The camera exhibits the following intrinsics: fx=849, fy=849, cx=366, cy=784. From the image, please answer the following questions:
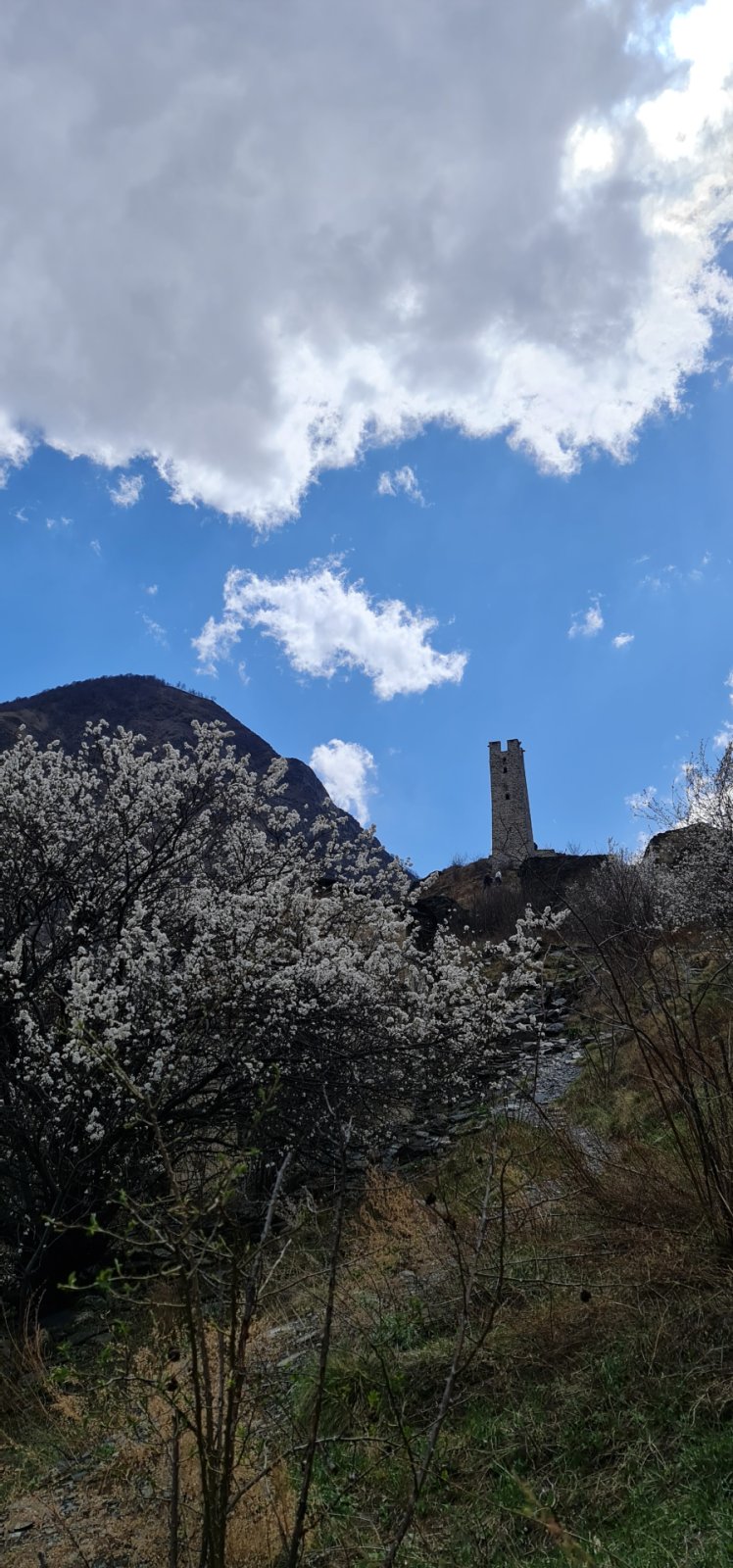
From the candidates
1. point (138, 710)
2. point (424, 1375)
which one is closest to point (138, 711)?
point (138, 710)

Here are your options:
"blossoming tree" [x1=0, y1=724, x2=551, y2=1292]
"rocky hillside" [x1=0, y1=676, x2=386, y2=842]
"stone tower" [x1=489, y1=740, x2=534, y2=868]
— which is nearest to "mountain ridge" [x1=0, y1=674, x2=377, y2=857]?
"rocky hillside" [x1=0, y1=676, x2=386, y2=842]

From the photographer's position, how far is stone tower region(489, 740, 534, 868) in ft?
147

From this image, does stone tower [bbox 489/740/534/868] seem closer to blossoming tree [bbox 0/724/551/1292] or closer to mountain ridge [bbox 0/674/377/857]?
blossoming tree [bbox 0/724/551/1292]

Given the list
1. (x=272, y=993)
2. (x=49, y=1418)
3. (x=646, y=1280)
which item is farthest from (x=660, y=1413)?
(x=272, y=993)

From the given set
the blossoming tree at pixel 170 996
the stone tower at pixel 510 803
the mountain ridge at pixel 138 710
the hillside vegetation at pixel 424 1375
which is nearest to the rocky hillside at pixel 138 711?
the mountain ridge at pixel 138 710

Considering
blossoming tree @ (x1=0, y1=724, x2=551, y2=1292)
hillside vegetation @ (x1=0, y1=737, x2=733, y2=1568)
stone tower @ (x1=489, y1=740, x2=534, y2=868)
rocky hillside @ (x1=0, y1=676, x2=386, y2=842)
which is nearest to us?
hillside vegetation @ (x1=0, y1=737, x2=733, y2=1568)

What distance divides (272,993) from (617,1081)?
3966 mm

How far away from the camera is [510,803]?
153 ft

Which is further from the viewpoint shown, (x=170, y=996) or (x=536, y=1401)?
(x=170, y=996)

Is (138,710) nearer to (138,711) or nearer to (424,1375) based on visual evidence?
(138,711)

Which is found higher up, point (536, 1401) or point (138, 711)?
point (138, 711)

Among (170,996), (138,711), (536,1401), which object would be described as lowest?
(536,1401)

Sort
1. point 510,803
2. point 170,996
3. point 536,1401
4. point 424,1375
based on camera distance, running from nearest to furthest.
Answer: point 536,1401, point 424,1375, point 170,996, point 510,803

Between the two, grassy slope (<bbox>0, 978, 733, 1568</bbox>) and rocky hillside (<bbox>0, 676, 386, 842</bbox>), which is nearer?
grassy slope (<bbox>0, 978, 733, 1568</bbox>)
